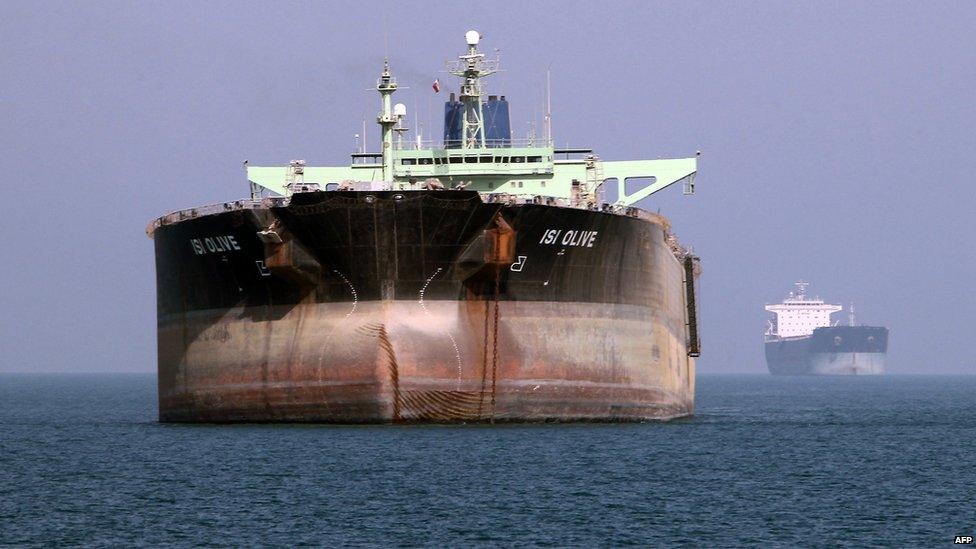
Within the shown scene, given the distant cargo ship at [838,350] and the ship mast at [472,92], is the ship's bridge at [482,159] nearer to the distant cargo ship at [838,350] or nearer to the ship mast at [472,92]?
the ship mast at [472,92]

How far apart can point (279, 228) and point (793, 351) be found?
16602 centimetres

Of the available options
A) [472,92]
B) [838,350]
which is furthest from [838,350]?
[472,92]

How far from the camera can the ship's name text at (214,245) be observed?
3959 centimetres

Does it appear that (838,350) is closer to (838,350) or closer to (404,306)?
(838,350)

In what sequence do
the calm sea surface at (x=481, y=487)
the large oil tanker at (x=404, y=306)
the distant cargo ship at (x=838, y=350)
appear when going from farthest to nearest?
1. the distant cargo ship at (x=838, y=350)
2. the large oil tanker at (x=404, y=306)
3. the calm sea surface at (x=481, y=487)

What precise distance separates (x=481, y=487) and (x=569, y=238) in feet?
38.7

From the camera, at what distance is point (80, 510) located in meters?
26.7

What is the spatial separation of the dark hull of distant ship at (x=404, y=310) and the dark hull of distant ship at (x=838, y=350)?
15147 cm

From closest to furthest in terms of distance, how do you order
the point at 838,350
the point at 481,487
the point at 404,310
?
the point at 481,487, the point at 404,310, the point at 838,350

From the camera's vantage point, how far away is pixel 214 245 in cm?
4034

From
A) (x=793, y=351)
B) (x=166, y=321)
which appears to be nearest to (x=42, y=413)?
(x=166, y=321)

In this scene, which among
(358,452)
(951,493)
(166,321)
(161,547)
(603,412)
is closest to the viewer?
(161,547)

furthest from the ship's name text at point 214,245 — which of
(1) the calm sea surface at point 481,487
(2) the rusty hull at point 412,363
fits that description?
(1) the calm sea surface at point 481,487

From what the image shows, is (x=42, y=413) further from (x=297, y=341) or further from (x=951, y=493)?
(x=951, y=493)
